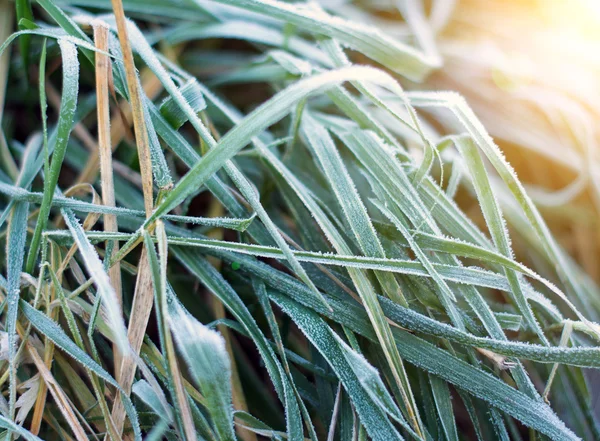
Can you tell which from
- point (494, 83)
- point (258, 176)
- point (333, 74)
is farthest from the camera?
point (494, 83)

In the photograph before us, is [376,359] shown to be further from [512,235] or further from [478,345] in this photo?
[512,235]

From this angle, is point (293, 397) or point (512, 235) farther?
point (512, 235)

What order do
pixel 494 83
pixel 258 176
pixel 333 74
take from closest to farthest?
1. pixel 333 74
2. pixel 258 176
3. pixel 494 83

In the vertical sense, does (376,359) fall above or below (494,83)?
below

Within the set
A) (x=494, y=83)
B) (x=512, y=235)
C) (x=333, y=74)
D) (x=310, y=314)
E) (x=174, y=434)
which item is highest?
(x=494, y=83)

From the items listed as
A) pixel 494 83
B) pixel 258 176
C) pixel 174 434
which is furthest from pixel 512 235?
pixel 174 434

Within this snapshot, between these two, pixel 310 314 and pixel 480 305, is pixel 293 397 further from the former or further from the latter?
pixel 480 305
